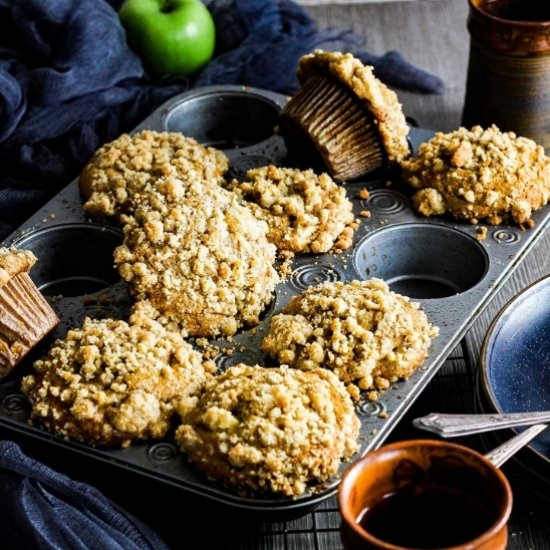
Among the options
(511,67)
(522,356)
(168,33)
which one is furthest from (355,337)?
(168,33)

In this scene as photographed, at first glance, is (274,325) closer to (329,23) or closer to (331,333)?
(331,333)

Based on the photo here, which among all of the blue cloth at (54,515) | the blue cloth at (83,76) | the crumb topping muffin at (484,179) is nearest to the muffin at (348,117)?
the crumb topping muffin at (484,179)

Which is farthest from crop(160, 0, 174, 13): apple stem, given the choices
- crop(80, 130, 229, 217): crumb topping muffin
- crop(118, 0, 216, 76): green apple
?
crop(80, 130, 229, 217): crumb topping muffin

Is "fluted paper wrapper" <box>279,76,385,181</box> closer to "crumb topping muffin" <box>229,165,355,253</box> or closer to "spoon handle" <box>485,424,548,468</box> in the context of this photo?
"crumb topping muffin" <box>229,165,355,253</box>

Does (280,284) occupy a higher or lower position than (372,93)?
lower

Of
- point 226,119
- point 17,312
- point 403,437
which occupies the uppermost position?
point 17,312

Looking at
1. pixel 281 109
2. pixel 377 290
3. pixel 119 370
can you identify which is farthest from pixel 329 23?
pixel 119 370

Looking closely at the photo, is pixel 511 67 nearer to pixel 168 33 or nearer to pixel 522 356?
pixel 522 356
